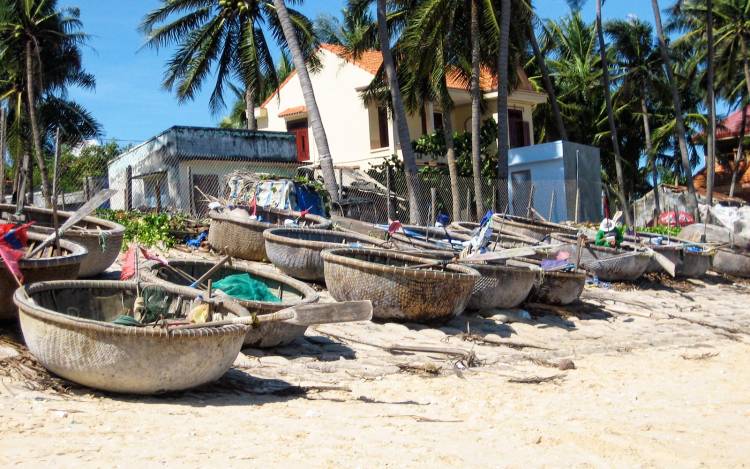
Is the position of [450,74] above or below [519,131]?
above

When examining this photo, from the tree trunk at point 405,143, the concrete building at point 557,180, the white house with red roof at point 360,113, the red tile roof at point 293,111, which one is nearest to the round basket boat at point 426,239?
the tree trunk at point 405,143

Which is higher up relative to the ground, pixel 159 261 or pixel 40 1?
pixel 40 1

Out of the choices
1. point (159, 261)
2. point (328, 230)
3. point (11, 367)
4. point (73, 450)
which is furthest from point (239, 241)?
point (73, 450)

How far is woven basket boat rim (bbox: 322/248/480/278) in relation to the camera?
937cm

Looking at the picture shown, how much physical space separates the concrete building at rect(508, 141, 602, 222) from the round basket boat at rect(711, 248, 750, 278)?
15.5 feet

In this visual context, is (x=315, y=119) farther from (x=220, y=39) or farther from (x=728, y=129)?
(x=728, y=129)

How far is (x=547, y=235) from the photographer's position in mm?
16312

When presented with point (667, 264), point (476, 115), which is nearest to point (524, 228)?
point (667, 264)

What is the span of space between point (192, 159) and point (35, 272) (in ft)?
48.3

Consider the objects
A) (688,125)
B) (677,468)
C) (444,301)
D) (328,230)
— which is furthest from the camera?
(688,125)

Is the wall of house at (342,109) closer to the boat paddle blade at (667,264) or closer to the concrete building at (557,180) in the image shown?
the concrete building at (557,180)

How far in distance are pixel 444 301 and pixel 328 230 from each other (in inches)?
147

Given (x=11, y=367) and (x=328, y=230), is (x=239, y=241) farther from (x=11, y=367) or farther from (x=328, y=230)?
(x=11, y=367)

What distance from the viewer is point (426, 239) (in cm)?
1381
